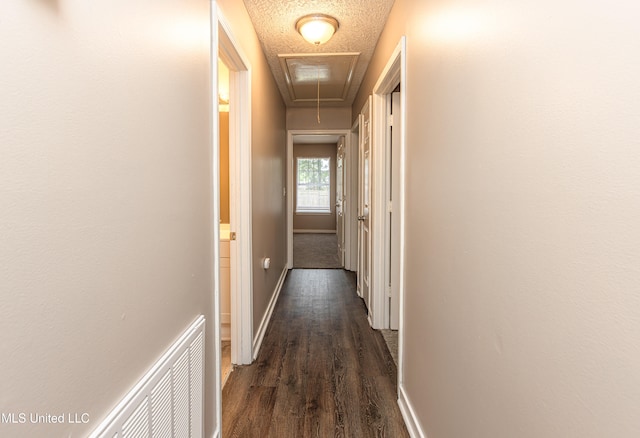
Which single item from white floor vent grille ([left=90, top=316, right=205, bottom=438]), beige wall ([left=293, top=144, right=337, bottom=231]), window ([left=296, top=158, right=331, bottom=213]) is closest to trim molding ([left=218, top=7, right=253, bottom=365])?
white floor vent grille ([left=90, top=316, right=205, bottom=438])

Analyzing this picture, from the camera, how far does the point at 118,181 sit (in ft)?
2.78

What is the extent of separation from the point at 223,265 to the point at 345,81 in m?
2.50

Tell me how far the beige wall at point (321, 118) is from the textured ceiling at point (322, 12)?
5.01ft

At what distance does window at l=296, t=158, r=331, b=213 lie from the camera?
9.03 m

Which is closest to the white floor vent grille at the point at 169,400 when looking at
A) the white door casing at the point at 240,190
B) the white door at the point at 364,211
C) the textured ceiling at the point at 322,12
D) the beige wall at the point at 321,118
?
the white door casing at the point at 240,190

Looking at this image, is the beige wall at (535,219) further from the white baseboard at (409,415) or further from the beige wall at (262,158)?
the beige wall at (262,158)

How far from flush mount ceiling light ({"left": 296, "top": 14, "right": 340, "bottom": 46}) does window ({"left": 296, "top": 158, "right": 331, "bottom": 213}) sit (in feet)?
21.0

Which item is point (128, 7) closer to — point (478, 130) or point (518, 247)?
point (478, 130)

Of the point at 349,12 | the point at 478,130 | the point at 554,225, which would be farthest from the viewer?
the point at 349,12

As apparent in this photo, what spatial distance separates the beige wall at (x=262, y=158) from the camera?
227cm

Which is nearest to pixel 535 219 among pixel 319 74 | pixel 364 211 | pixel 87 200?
pixel 87 200

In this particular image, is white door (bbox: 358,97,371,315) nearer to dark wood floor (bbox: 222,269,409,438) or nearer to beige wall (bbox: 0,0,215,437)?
dark wood floor (bbox: 222,269,409,438)

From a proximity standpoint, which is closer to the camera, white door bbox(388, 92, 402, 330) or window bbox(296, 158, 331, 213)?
white door bbox(388, 92, 402, 330)

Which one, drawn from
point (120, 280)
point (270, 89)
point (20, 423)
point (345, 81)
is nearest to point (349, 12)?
point (270, 89)
